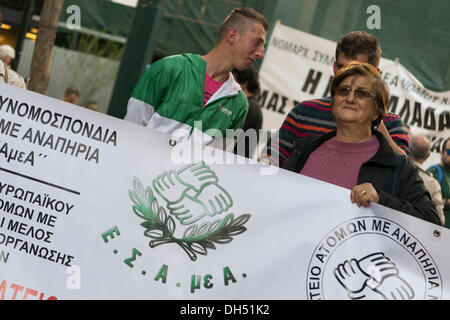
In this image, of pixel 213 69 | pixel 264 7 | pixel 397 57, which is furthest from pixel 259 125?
pixel 264 7

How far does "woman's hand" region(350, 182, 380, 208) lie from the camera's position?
11.2 feet

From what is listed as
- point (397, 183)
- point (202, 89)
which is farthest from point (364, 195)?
point (202, 89)

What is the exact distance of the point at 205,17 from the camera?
35.8 ft

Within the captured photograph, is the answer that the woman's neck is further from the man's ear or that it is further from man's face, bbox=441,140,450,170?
man's face, bbox=441,140,450,170

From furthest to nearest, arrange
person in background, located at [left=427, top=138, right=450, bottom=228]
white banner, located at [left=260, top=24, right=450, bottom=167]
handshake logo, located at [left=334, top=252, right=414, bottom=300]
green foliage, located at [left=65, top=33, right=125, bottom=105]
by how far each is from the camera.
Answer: green foliage, located at [left=65, top=33, right=125, bottom=105] → white banner, located at [left=260, top=24, right=450, bottom=167] → person in background, located at [left=427, top=138, right=450, bottom=228] → handshake logo, located at [left=334, top=252, right=414, bottom=300]

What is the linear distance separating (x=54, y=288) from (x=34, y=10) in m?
10.4

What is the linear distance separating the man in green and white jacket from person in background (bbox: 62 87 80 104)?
647 centimetres

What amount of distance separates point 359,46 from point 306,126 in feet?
1.70

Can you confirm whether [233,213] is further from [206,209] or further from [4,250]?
[4,250]

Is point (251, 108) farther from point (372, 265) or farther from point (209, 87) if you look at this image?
point (372, 265)

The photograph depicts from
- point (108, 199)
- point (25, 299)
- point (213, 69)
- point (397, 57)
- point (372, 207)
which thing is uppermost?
point (397, 57)

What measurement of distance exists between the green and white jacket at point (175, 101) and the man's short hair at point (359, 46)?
2.47 ft

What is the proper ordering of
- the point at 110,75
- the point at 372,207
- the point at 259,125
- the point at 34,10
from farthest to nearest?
the point at 34,10
the point at 110,75
the point at 259,125
the point at 372,207

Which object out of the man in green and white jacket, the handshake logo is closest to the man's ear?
the man in green and white jacket
